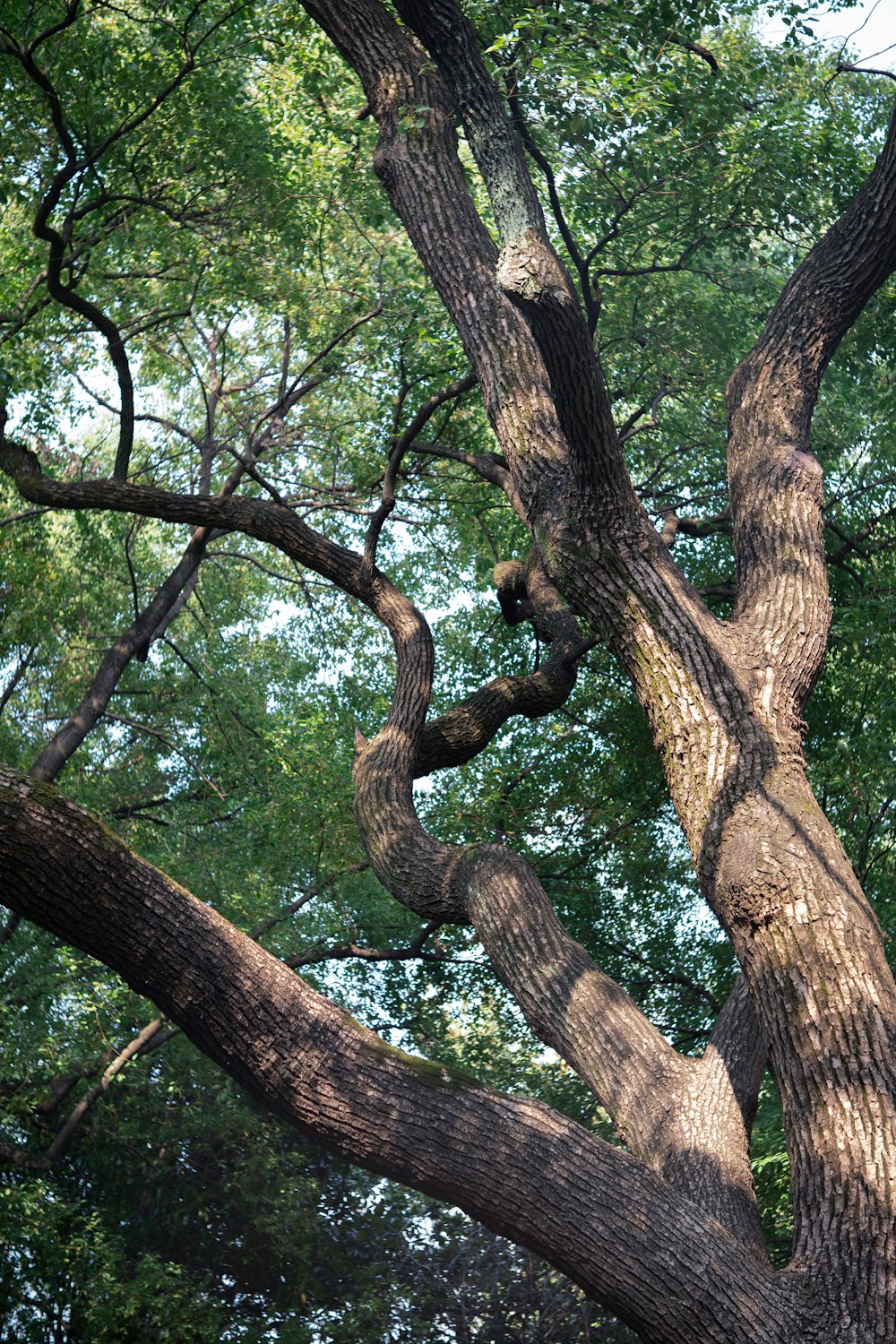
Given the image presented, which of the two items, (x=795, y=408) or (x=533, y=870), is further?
(x=533, y=870)

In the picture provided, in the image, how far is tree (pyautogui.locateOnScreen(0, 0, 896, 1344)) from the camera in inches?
145

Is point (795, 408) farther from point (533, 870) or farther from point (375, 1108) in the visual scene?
point (375, 1108)

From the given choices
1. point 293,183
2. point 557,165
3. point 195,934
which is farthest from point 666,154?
point 195,934

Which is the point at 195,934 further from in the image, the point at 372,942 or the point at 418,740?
the point at 372,942

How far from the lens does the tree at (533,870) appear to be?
370cm

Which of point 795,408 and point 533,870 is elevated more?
point 795,408

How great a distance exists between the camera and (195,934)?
12.3 feet

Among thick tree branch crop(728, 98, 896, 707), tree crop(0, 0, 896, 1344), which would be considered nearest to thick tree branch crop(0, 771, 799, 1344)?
tree crop(0, 0, 896, 1344)

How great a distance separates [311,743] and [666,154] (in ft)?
18.1

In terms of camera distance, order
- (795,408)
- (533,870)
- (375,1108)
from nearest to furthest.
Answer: (375,1108), (795,408), (533,870)

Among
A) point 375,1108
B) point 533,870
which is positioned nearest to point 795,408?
point 533,870

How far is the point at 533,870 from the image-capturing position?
18.7 feet

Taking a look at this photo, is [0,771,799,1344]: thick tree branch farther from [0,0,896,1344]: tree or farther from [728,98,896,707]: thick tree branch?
[728,98,896,707]: thick tree branch

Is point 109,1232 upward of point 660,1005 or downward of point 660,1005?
downward
